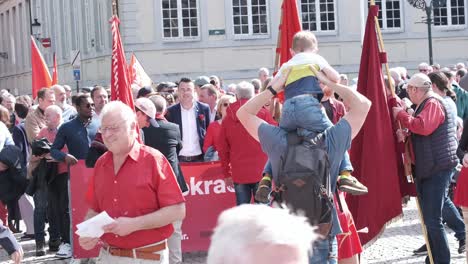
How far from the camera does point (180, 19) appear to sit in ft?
117

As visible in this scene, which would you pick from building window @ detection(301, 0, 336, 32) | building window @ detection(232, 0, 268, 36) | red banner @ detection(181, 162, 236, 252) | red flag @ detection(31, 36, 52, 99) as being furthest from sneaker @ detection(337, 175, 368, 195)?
building window @ detection(301, 0, 336, 32)

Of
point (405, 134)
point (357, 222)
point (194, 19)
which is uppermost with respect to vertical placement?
point (194, 19)

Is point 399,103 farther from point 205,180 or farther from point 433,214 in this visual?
point 205,180

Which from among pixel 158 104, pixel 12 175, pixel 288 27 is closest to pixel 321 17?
pixel 12 175

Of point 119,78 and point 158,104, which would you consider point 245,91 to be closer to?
point 158,104

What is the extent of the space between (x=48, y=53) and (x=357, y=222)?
133ft

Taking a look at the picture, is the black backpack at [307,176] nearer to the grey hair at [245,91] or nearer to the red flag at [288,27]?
the red flag at [288,27]

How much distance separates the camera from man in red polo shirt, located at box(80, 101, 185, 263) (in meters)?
5.93

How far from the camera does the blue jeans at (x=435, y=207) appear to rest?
354 inches

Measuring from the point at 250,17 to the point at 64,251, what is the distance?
25417 mm

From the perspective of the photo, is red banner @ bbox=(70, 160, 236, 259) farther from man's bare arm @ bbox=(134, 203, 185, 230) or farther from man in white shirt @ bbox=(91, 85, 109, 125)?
man's bare arm @ bbox=(134, 203, 185, 230)

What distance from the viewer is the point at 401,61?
120ft

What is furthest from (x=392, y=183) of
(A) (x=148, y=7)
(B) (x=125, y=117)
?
(A) (x=148, y=7)

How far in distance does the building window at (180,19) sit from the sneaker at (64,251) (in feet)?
80.0
